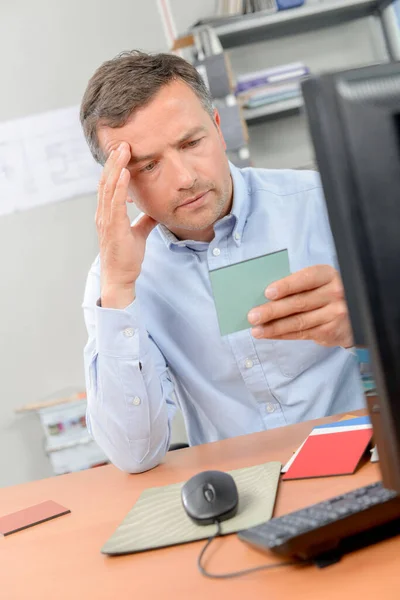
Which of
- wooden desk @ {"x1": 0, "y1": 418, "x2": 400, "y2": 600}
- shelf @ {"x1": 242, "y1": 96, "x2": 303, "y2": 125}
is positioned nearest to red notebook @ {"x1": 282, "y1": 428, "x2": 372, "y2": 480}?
wooden desk @ {"x1": 0, "y1": 418, "x2": 400, "y2": 600}

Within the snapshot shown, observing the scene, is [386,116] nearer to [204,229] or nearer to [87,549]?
[87,549]

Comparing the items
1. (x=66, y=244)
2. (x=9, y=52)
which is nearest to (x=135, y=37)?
(x=9, y=52)

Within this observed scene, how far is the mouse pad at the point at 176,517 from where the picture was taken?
2.63 feet

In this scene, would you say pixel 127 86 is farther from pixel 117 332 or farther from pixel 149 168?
pixel 117 332

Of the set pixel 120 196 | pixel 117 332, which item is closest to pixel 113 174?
pixel 120 196

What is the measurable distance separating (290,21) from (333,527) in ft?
8.16

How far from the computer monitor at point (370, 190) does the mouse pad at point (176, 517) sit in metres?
0.35

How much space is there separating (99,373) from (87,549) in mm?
426

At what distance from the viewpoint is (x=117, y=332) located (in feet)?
4.12

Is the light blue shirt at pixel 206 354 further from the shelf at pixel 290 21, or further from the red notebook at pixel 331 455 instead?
the shelf at pixel 290 21

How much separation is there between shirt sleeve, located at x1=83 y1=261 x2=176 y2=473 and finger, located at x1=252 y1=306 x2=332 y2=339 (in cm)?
28

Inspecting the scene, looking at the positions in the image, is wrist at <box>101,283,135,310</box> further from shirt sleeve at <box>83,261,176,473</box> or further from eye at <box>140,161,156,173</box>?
eye at <box>140,161,156,173</box>

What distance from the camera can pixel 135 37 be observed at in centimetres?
311

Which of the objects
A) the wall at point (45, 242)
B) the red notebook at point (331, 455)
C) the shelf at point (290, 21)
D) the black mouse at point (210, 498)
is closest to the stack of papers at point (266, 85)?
the shelf at point (290, 21)
